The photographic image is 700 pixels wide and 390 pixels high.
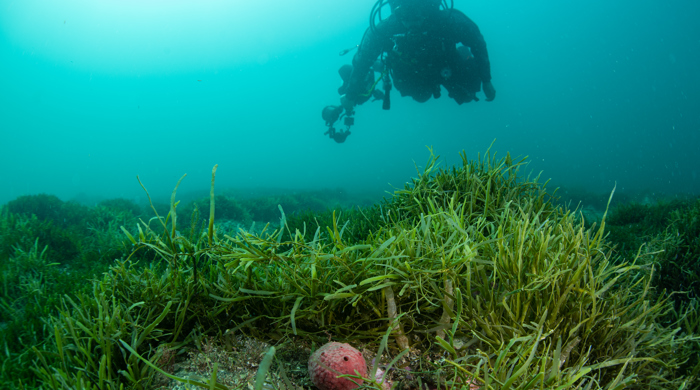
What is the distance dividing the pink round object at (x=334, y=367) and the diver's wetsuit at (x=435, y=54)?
32.0ft

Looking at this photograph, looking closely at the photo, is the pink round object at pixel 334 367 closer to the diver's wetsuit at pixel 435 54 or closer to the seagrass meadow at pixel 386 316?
the seagrass meadow at pixel 386 316

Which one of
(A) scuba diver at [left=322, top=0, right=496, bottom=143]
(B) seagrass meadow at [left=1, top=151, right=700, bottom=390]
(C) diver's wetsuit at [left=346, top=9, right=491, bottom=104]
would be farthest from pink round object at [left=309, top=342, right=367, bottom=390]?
(C) diver's wetsuit at [left=346, top=9, right=491, bottom=104]

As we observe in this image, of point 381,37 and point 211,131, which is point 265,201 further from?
point 211,131

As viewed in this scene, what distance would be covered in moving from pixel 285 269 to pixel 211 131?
154 metres

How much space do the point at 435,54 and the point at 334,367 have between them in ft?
33.4

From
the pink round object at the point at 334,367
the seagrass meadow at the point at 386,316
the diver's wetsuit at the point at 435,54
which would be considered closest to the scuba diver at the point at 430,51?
the diver's wetsuit at the point at 435,54

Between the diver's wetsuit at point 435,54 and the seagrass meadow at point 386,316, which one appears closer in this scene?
the seagrass meadow at point 386,316

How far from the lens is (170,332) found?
1.29m

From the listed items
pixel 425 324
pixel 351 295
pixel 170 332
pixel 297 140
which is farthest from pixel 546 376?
→ pixel 297 140

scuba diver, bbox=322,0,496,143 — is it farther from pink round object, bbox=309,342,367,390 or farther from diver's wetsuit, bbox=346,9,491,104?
pink round object, bbox=309,342,367,390

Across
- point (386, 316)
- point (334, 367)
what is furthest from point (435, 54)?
point (334, 367)

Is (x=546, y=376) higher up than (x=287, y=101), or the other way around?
(x=287, y=101)

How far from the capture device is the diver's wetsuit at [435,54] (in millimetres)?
9344

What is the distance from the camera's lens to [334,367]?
976 mm
